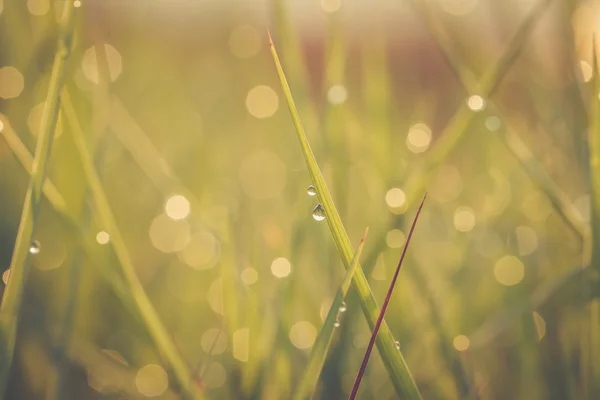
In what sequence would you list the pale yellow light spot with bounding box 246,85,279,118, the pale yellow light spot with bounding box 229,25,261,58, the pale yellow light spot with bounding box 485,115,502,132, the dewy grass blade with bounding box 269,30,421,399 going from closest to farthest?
the dewy grass blade with bounding box 269,30,421,399 < the pale yellow light spot with bounding box 485,115,502,132 < the pale yellow light spot with bounding box 246,85,279,118 < the pale yellow light spot with bounding box 229,25,261,58

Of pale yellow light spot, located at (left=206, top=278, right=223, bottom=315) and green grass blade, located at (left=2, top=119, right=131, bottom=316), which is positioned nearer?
green grass blade, located at (left=2, top=119, right=131, bottom=316)

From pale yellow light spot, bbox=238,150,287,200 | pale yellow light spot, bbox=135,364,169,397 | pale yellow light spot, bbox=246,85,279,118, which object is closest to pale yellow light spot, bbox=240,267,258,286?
pale yellow light spot, bbox=135,364,169,397

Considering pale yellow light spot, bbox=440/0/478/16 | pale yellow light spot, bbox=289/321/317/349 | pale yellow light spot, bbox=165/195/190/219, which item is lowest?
pale yellow light spot, bbox=289/321/317/349

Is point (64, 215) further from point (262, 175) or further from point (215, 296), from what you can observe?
point (262, 175)

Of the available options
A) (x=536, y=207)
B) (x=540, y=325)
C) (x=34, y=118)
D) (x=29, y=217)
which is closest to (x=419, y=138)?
(x=536, y=207)

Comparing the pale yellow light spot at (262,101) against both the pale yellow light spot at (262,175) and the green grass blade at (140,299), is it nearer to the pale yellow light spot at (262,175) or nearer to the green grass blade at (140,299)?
the pale yellow light spot at (262,175)

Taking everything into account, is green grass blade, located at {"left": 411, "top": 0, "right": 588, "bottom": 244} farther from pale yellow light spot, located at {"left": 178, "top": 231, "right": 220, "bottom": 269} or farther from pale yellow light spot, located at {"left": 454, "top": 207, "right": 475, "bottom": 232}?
pale yellow light spot, located at {"left": 178, "top": 231, "right": 220, "bottom": 269}

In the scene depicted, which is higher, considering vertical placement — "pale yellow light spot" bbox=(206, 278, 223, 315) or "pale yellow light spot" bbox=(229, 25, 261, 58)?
"pale yellow light spot" bbox=(229, 25, 261, 58)

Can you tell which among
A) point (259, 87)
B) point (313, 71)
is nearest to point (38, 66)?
point (259, 87)
